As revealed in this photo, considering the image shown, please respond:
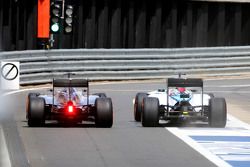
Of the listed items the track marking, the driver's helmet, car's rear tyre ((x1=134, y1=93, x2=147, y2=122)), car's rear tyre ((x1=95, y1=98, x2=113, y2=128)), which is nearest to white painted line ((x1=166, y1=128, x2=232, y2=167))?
the track marking

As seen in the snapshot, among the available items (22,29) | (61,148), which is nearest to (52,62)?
(22,29)

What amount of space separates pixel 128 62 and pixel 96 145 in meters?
17.0

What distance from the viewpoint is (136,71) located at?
31.3 m

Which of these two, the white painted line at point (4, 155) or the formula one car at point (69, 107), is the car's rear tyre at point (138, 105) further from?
the white painted line at point (4, 155)

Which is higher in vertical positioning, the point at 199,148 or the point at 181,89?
the point at 181,89

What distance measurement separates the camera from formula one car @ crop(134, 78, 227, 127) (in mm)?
17094

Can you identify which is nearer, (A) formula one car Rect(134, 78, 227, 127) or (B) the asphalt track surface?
(B) the asphalt track surface

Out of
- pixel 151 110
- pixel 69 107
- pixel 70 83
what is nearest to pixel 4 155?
pixel 69 107

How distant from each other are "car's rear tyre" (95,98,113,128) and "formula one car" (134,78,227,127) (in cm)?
72

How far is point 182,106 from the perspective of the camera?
56.6 ft

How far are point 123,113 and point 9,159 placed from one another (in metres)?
8.53

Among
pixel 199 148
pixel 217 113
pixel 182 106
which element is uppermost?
pixel 182 106

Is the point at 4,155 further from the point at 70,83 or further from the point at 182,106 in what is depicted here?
the point at 182,106

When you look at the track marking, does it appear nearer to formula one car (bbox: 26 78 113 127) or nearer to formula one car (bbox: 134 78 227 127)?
formula one car (bbox: 134 78 227 127)
